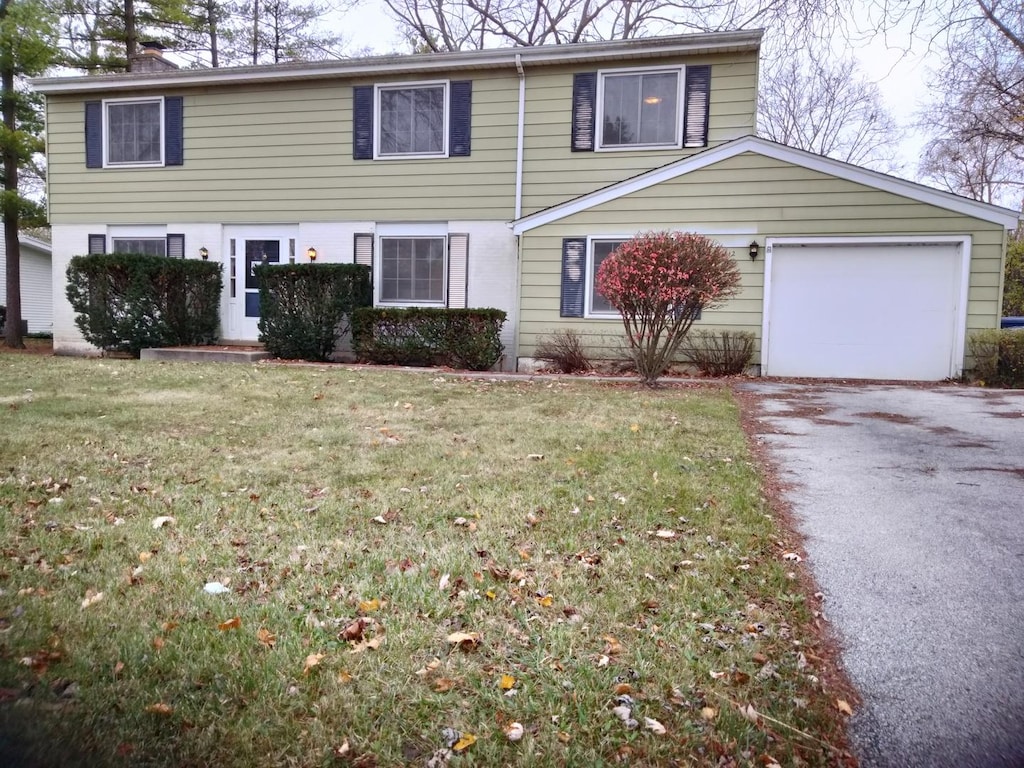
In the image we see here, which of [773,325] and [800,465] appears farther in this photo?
[773,325]

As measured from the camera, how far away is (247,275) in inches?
494

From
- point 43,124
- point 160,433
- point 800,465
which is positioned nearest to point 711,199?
point 800,465

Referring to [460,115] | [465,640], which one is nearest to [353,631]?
[465,640]

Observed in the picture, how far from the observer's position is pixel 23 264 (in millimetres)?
22828

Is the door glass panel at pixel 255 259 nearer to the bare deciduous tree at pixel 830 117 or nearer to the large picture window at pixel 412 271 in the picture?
the large picture window at pixel 412 271

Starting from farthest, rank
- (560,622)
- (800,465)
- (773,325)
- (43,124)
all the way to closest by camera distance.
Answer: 1. (43,124)
2. (773,325)
3. (800,465)
4. (560,622)

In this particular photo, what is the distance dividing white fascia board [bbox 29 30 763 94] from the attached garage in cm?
191

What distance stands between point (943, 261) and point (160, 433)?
9.81 m

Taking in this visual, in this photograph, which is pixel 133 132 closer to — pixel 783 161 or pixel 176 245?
pixel 176 245

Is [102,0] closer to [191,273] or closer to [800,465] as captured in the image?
[191,273]

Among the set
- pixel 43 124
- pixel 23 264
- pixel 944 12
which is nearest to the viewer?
pixel 944 12

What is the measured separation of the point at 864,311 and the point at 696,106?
4.05 metres

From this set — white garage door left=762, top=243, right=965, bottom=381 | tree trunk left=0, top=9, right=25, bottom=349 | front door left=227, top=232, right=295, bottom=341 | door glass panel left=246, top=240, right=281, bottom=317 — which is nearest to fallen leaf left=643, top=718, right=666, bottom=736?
white garage door left=762, top=243, right=965, bottom=381

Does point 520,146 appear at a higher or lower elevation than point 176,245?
higher
